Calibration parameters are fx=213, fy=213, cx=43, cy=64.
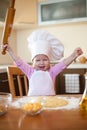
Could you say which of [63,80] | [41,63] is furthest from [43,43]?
[63,80]

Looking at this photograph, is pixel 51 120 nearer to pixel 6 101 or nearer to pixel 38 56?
pixel 6 101

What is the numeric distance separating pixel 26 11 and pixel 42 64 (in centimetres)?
170

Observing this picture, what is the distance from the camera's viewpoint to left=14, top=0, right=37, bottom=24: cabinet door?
2.80 metres

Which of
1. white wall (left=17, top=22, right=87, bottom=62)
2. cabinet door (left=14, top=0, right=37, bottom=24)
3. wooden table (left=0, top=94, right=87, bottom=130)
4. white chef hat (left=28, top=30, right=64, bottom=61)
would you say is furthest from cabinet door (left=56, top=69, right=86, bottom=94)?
wooden table (left=0, top=94, right=87, bottom=130)

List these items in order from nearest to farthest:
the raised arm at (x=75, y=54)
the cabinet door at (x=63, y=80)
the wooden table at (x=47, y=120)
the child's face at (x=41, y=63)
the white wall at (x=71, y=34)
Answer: the wooden table at (x=47, y=120) → the raised arm at (x=75, y=54) → the child's face at (x=41, y=63) → the cabinet door at (x=63, y=80) → the white wall at (x=71, y=34)

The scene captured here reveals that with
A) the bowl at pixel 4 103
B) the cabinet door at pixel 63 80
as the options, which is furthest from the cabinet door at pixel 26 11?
the bowl at pixel 4 103

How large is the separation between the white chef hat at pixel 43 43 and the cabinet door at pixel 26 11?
1.49m

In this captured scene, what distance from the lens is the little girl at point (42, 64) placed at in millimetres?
1299

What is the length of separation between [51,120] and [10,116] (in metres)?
0.15

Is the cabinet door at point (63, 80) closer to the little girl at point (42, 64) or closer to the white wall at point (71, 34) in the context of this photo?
the white wall at point (71, 34)

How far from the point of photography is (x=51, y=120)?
0.69 meters

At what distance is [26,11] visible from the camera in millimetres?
2859

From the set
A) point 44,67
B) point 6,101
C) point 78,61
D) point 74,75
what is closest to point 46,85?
point 44,67

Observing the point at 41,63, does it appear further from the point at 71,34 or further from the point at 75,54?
the point at 71,34
